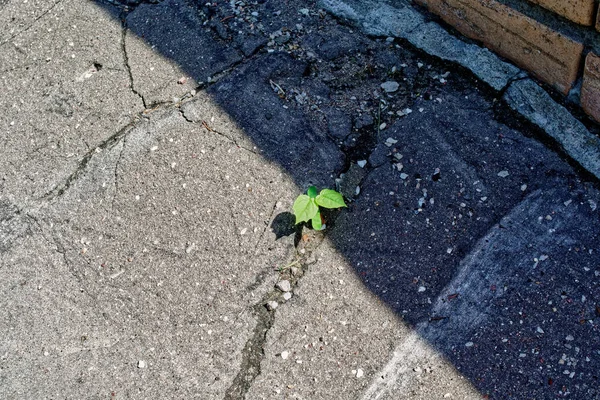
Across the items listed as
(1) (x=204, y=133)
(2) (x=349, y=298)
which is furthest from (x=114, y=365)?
(1) (x=204, y=133)

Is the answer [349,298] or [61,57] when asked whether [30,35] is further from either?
[349,298]

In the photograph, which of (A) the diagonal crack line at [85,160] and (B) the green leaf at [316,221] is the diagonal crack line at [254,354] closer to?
(B) the green leaf at [316,221]

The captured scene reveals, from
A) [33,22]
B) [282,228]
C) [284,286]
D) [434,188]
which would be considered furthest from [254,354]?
[33,22]

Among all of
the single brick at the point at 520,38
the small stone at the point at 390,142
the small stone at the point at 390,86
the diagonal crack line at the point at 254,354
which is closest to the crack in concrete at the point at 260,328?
the diagonal crack line at the point at 254,354

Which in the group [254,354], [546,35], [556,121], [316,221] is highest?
[546,35]

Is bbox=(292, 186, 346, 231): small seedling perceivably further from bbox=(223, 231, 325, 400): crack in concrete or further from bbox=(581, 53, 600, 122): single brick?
bbox=(581, 53, 600, 122): single brick

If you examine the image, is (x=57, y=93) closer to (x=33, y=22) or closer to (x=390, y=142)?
(x=33, y=22)

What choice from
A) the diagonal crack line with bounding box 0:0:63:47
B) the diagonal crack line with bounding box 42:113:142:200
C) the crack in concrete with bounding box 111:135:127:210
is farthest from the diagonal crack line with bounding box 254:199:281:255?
the diagonal crack line with bounding box 0:0:63:47
